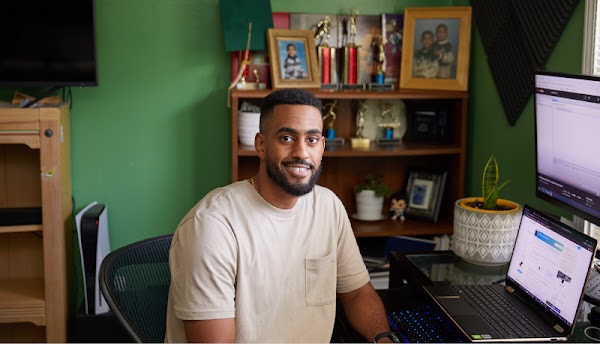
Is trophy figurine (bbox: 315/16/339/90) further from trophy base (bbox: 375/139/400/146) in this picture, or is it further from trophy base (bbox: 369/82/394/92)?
trophy base (bbox: 375/139/400/146)

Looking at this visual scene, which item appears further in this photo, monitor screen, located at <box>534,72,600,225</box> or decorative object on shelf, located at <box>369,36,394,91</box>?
decorative object on shelf, located at <box>369,36,394,91</box>

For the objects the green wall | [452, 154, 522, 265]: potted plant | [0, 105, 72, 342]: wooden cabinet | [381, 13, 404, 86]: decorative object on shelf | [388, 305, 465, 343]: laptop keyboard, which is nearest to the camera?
[388, 305, 465, 343]: laptop keyboard

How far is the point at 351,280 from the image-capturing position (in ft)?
7.08

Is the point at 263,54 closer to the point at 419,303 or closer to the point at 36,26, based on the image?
the point at 36,26

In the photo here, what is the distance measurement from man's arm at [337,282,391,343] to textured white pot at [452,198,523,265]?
1.31 feet

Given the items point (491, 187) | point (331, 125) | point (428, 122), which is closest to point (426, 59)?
point (428, 122)

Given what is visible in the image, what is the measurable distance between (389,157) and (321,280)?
5.71 ft

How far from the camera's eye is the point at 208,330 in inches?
70.9

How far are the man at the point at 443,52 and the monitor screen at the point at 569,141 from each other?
1.22 metres

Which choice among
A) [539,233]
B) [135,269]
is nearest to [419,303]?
[539,233]

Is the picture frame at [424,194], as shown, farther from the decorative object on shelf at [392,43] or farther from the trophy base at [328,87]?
the trophy base at [328,87]

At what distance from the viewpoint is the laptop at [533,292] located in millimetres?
1819

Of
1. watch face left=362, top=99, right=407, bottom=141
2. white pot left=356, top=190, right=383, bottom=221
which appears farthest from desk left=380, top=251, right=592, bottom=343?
watch face left=362, top=99, right=407, bottom=141

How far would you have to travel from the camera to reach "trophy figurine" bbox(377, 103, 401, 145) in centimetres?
361
